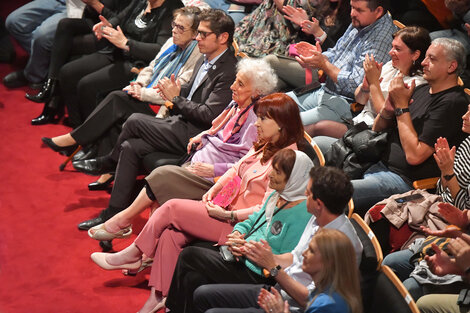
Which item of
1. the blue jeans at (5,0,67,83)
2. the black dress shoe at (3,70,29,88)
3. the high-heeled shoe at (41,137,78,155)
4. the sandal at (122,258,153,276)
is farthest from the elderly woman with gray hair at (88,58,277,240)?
Result: the black dress shoe at (3,70,29,88)

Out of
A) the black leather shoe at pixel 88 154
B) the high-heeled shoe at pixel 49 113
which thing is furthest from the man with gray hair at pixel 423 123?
the high-heeled shoe at pixel 49 113

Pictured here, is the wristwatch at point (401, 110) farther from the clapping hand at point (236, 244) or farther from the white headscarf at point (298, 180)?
the clapping hand at point (236, 244)

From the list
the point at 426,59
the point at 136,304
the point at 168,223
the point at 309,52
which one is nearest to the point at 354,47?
the point at 309,52

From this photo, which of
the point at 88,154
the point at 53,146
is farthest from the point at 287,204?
the point at 53,146

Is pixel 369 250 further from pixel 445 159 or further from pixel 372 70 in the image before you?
pixel 372 70

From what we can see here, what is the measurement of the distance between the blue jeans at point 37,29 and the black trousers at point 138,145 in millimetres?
2124

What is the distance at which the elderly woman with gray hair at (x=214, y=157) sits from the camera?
4.25m

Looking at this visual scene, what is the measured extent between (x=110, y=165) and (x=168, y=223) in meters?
1.36

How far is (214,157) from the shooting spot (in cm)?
445

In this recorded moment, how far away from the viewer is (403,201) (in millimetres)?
3615

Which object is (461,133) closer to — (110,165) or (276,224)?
(276,224)

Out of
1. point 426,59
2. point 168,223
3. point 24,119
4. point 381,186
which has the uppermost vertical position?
point 426,59

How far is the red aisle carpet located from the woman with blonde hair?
5.20 feet

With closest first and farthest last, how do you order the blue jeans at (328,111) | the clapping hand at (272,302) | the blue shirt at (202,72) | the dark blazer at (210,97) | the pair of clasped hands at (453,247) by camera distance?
1. the clapping hand at (272,302)
2. the pair of clasped hands at (453,247)
3. the blue jeans at (328,111)
4. the dark blazer at (210,97)
5. the blue shirt at (202,72)
